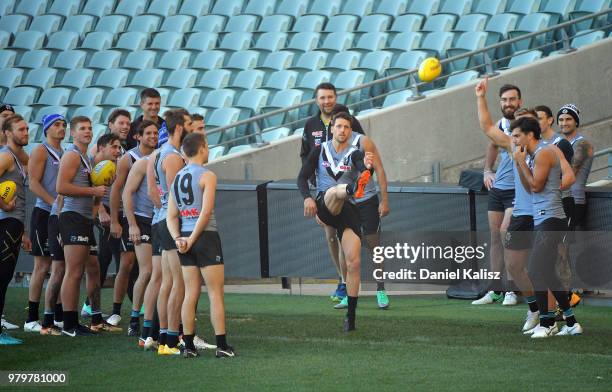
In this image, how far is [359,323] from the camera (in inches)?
417

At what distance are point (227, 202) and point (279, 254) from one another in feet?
2.90

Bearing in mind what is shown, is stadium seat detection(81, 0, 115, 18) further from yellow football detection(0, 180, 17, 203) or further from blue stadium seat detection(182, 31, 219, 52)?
yellow football detection(0, 180, 17, 203)

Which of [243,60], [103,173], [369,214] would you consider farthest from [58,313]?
[243,60]

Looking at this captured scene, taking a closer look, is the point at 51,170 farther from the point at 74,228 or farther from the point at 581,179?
the point at 581,179

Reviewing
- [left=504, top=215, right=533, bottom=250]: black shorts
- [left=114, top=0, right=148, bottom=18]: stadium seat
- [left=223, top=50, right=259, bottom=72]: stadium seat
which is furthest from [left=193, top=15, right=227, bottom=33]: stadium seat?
[left=504, top=215, right=533, bottom=250]: black shorts

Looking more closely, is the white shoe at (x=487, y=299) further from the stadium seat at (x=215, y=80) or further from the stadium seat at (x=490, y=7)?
the stadium seat at (x=215, y=80)

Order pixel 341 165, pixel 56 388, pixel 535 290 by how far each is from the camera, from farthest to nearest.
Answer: pixel 341 165, pixel 535 290, pixel 56 388

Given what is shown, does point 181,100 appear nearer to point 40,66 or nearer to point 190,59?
point 190,59

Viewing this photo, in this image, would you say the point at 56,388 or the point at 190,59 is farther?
Answer: the point at 190,59

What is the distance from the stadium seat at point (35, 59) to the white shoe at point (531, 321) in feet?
46.0

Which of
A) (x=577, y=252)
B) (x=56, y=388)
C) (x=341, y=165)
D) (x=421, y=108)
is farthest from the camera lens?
(x=421, y=108)

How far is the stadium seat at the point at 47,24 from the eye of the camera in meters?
22.9

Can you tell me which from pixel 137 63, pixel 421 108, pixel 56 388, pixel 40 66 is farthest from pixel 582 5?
pixel 56 388

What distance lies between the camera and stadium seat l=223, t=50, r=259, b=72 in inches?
776
